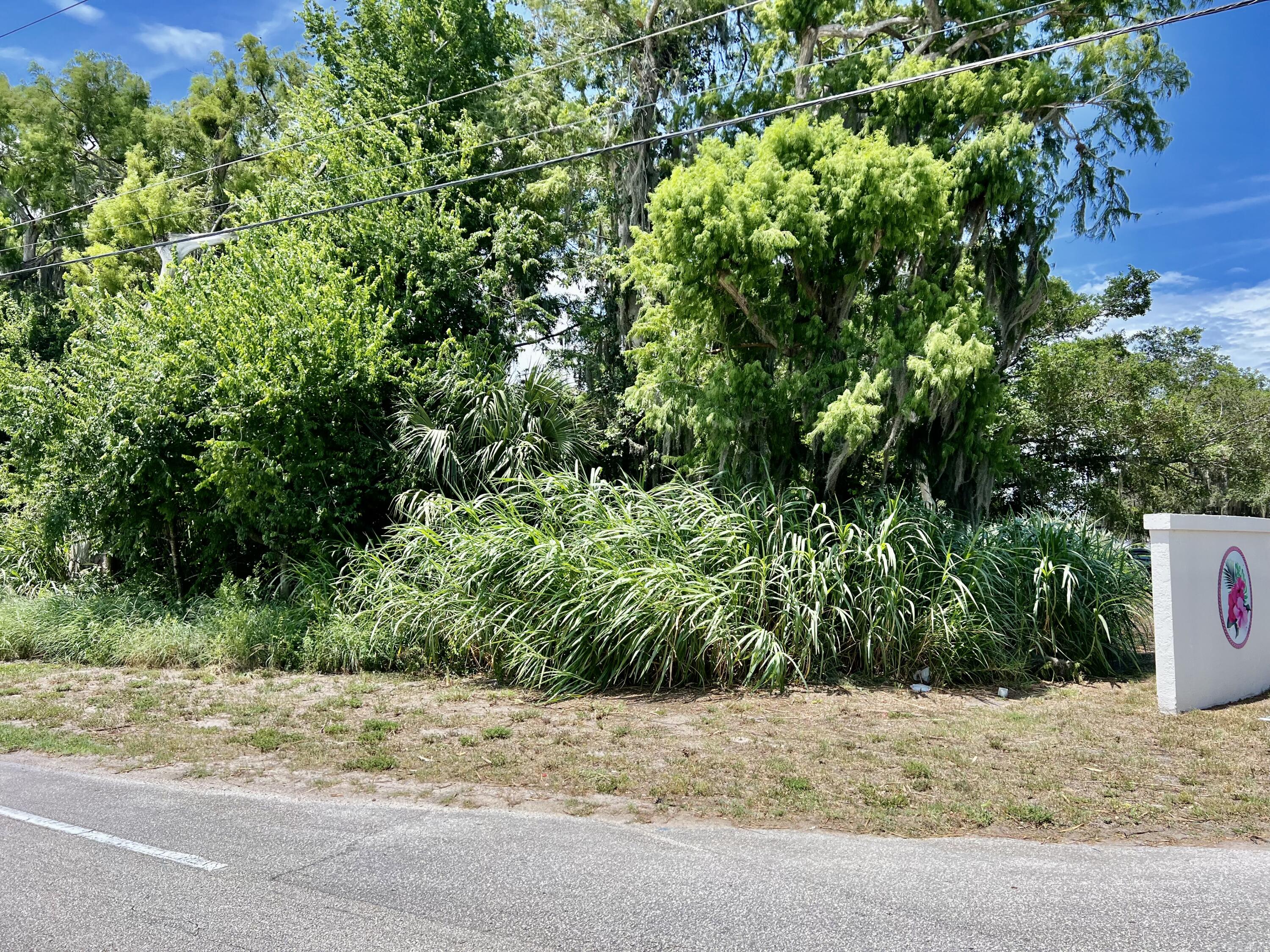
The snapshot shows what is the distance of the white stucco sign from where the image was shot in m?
8.03

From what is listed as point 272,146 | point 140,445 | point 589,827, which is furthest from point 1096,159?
point 272,146

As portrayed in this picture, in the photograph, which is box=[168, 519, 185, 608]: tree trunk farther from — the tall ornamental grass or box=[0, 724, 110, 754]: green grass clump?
box=[0, 724, 110, 754]: green grass clump

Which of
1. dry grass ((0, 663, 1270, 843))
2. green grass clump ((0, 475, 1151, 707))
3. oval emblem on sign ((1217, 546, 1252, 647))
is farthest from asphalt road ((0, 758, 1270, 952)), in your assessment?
oval emblem on sign ((1217, 546, 1252, 647))

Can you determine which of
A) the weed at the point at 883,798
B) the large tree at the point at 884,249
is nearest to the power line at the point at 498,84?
the large tree at the point at 884,249

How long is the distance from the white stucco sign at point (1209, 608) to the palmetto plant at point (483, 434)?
295 inches

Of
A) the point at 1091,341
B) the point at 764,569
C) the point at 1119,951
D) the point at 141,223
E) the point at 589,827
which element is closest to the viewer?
the point at 1119,951

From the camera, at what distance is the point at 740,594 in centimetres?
955

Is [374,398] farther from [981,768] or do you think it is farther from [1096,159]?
[1096,159]

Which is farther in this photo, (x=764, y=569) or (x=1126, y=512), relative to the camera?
(x=1126, y=512)

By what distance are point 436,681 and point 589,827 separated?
17.2ft

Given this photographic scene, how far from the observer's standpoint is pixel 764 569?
9.62 meters

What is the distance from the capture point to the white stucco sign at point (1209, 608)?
26.3ft

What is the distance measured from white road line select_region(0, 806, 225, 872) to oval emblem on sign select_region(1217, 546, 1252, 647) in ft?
29.1

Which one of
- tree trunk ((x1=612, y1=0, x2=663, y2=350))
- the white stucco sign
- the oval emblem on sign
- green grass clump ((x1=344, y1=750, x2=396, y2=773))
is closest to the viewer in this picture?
green grass clump ((x1=344, y1=750, x2=396, y2=773))
